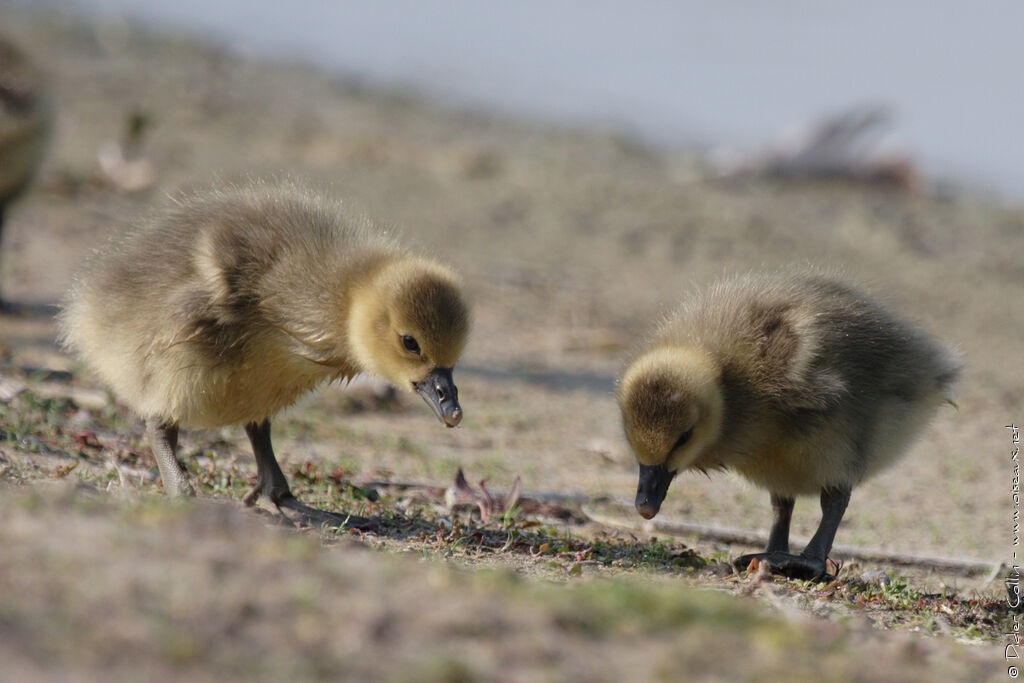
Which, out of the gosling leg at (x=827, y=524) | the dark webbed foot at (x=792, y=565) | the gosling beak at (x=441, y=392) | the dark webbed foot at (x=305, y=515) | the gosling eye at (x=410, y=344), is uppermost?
the gosling eye at (x=410, y=344)

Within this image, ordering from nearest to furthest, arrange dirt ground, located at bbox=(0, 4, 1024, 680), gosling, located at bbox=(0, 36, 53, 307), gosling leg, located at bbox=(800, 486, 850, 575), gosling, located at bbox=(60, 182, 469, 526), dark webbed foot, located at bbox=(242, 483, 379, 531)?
dirt ground, located at bbox=(0, 4, 1024, 680)
gosling, located at bbox=(60, 182, 469, 526)
dark webbed foot, located at bbox=(242, 483, 379, 531)
gosling leg, located at bbox=(800, 486, 850, 575)
gosling, located at bbox=(0, 36, 53, 307)

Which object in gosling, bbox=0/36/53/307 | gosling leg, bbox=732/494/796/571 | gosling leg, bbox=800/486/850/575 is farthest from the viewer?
gosling, bbox=0/36/53/307

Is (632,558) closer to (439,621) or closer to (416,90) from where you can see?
(439,621)

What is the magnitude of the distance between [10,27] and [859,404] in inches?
563

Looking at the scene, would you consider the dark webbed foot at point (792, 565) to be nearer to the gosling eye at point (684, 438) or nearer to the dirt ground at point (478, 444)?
the dirt ground at point (478, 444)

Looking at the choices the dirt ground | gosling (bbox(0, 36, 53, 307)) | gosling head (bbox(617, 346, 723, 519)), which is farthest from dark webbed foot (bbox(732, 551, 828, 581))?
gosling (bbox(0, 36, 53, 307))

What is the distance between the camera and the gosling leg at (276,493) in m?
4.51

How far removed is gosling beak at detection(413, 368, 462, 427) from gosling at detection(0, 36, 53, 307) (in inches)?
172

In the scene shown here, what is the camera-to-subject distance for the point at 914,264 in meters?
11.8

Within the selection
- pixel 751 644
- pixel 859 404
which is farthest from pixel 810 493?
pixel 751 644

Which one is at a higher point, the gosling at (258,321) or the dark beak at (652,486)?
the gosling at (258,321)

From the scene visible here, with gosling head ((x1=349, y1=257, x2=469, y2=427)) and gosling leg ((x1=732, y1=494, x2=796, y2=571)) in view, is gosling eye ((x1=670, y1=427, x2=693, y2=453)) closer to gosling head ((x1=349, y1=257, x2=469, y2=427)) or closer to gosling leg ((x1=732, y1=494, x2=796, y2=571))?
gosling leg ((x1=732, y1=494, x2=796, y2=571))

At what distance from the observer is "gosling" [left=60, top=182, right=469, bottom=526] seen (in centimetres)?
435

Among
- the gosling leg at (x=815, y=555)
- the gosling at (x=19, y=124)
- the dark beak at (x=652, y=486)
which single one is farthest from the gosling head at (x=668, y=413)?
the gosling at (x=19, y=124)
